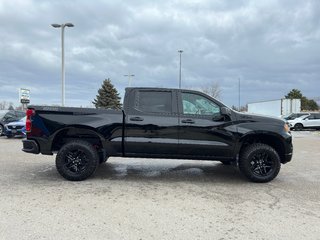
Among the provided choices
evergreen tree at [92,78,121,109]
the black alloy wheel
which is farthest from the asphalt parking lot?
evergreen tree at [92,78,121,109]

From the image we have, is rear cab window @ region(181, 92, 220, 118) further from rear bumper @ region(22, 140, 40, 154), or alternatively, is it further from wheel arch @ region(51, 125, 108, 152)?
rear bumper @ region(22, 140, 40, 154)

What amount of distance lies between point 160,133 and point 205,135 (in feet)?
2.94

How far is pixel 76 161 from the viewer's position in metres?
7.16

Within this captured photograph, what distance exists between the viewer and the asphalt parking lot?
4473 mm

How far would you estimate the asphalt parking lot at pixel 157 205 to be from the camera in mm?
4473

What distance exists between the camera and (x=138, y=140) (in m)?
7.11

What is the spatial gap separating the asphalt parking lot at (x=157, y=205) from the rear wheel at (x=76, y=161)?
18cm

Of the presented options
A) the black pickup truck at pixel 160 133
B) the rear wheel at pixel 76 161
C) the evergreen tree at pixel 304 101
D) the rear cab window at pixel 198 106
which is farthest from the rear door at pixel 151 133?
the evergreen tree at pixel 304 101

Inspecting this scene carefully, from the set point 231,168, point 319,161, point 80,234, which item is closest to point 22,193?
point 80,234

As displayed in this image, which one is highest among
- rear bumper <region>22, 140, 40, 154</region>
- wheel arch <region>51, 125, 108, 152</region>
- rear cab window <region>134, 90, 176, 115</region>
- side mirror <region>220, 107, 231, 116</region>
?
rear cab window <region>134, 90, 176, 115</region>

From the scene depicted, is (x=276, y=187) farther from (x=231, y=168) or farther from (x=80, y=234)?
(x=80, y=234)

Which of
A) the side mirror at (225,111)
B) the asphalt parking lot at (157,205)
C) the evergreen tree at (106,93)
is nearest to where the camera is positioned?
the asphalt parking lot at (157,205)

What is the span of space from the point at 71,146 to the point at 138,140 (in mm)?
1337

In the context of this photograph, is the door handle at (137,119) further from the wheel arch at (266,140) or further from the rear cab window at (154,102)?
the wheel arch at (266,140)
